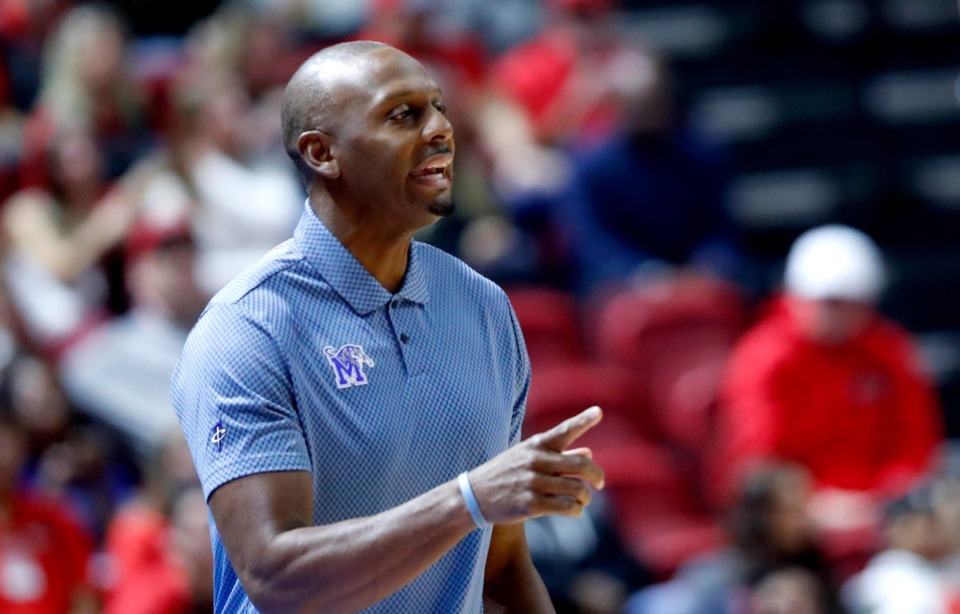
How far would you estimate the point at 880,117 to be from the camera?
875 centimetres

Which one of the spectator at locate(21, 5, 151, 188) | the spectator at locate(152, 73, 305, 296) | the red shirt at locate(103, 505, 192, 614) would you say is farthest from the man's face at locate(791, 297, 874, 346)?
the spectator at locate(21, 5, 151, 188)

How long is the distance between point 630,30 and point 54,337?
399 cm

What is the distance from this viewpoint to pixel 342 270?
255 cm

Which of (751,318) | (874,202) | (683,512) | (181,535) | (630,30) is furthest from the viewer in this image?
(630,30)

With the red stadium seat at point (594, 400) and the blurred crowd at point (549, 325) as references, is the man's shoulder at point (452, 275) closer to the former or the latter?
the blurred crowd at point (549, 325)

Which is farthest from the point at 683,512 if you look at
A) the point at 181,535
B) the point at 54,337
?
the point at 54,337

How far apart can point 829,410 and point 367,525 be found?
14.1 ft

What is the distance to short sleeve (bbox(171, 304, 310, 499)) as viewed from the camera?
91.4 inches

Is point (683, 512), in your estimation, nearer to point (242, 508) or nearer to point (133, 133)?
point (133, 133)

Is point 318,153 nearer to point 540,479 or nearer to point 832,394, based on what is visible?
point 540,479

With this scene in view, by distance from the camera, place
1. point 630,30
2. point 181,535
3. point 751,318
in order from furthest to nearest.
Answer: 1. point 630,30
2. point 751,318
3. point 181,535

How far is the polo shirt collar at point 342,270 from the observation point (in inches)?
99.7

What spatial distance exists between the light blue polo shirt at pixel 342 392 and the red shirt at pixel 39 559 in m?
3.25

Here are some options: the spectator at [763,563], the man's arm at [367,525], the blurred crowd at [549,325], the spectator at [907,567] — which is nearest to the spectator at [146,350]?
the blurred crowd at [549,325]
